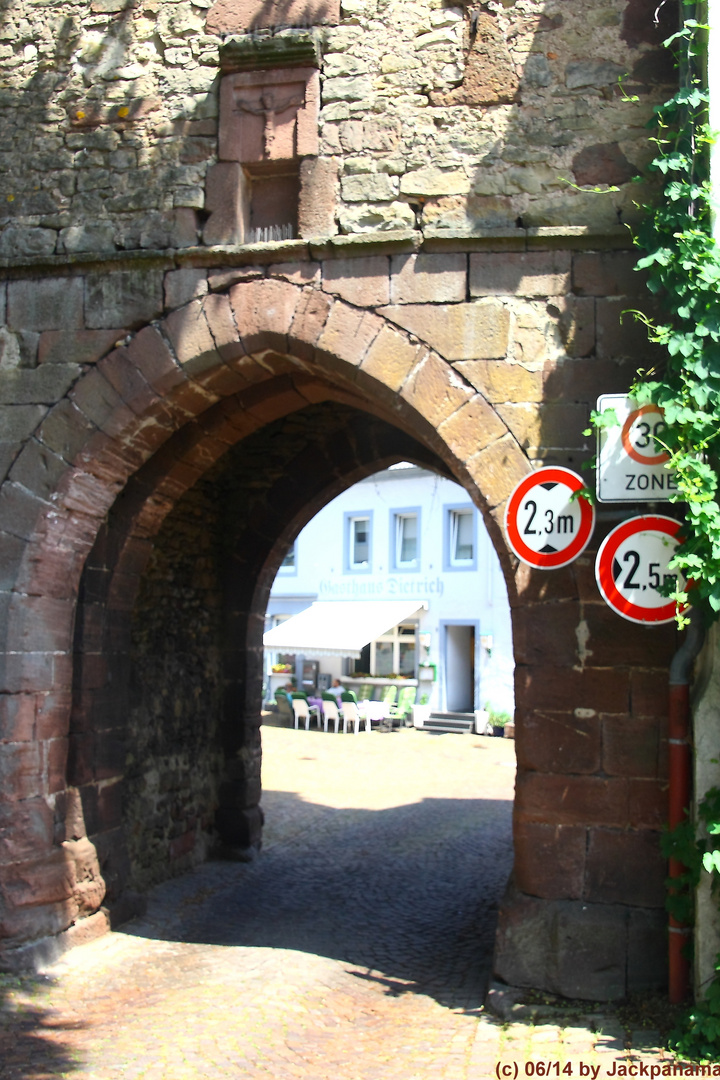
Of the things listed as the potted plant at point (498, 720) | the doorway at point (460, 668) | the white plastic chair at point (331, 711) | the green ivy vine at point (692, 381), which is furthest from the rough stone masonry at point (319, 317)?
the doorway at point (460, 668)

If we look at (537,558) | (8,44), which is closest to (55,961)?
(537,558)

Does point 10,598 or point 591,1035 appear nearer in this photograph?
point 591,1035

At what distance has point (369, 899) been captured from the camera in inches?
263

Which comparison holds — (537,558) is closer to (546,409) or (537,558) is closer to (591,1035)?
(546,409)

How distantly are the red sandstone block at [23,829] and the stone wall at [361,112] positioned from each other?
304cm

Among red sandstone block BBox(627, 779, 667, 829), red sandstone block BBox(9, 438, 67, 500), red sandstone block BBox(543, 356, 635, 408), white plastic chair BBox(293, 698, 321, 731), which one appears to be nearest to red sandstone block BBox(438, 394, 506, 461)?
red sandstone block BBox(543, 356, 635, 408)

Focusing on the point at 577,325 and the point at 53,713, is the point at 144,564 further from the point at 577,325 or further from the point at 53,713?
the point at 577,325

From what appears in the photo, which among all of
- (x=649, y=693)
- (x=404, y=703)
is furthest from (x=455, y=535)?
(x=649, y=693)

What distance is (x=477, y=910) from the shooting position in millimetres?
6383

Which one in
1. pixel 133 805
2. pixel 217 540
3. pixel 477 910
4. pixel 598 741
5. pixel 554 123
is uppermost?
pixel 554 123

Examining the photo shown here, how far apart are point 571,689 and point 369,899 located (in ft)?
9.67

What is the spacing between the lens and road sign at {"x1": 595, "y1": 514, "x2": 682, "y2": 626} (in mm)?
4102

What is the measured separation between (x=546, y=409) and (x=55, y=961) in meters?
3.83

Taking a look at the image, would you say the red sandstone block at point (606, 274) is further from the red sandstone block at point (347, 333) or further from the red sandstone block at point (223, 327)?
the red sandstone block at point (223, 327)
